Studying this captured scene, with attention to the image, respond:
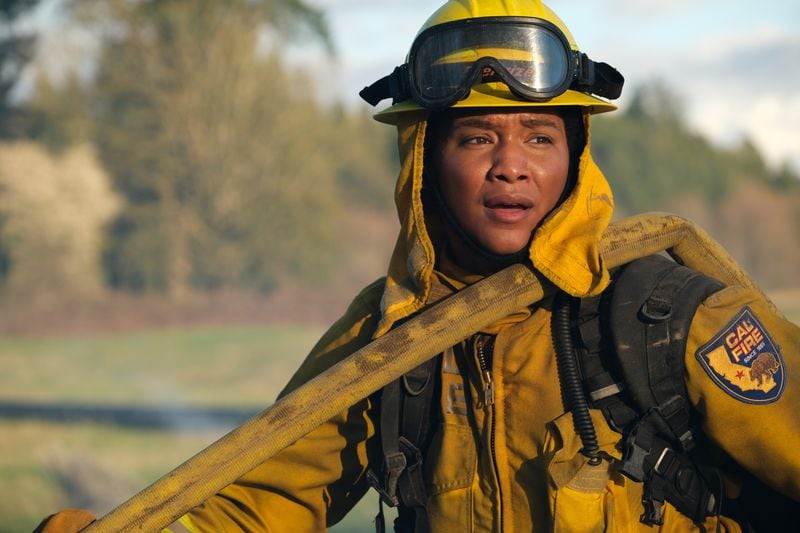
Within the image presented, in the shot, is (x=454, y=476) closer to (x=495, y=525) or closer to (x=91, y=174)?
(x=495, y=525)

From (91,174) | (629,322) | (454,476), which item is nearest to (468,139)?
(629,322)

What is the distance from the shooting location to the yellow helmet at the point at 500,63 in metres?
2.66

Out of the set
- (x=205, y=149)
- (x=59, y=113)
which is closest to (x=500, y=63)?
(x=205, y=149)

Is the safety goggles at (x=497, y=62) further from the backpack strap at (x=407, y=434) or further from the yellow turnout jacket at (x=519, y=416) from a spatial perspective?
the backpack strap at (x=407, y=434)

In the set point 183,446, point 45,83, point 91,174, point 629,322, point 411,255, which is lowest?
point 183,446

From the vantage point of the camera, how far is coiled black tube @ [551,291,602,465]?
2.46m

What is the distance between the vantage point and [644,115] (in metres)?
35.6

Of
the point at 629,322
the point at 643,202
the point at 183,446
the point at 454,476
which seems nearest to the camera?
the point at 629,322

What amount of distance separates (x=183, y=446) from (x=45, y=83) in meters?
19.3

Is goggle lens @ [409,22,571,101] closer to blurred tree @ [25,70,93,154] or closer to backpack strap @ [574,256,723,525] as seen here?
backpack strap @ [574,256,723,525]

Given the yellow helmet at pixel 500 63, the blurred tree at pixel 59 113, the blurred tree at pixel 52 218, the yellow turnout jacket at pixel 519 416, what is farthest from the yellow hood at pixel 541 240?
the blurred tree at pixel 59 113

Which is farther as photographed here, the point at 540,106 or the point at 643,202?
the point at 643,202

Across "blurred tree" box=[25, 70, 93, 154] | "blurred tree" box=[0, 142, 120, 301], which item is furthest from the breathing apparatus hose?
"blurred tree" box=[25, 70, 93, 154]

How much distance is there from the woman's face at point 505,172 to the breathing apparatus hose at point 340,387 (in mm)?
115
